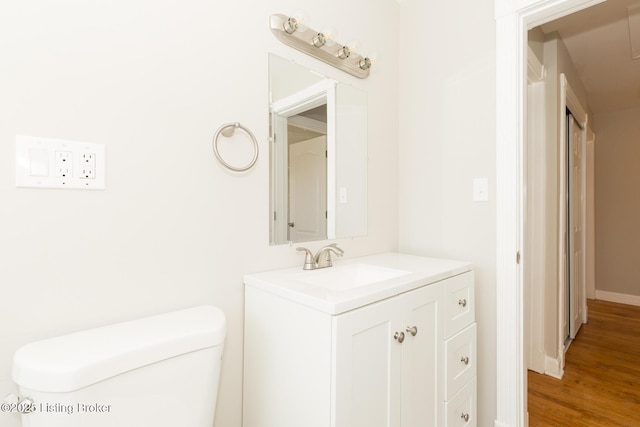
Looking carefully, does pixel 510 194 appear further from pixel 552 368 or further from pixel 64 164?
pixel 64 164

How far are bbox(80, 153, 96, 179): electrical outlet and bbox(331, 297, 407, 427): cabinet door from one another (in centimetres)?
78

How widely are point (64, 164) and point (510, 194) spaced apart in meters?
1.64

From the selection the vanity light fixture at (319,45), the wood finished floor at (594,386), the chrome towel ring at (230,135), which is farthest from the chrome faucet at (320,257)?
the wood finished floor at (594,386)

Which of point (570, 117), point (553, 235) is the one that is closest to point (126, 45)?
point (553, 235)

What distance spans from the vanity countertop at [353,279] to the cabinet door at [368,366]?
4 centimetres

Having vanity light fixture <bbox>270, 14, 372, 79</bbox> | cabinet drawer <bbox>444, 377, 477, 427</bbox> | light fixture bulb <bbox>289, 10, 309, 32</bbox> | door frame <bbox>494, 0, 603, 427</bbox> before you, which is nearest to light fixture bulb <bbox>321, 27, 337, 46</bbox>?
vanity light fixture <bbox>270, 14, 372, 79</bbox>

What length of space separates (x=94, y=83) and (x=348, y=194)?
110 centimetres

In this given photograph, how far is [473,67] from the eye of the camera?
1596 mm

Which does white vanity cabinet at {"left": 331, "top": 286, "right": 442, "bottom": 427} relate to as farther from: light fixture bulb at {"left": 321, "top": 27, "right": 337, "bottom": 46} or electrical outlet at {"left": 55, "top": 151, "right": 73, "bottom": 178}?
light fixture bulb at {"left": 321, "top": 27, "right": 337, "bottom": 46}

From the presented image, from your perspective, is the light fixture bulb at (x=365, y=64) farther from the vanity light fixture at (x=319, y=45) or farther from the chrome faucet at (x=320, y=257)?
the chrome faucet at (x=320, y=257)

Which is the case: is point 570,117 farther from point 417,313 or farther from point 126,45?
point 126,45

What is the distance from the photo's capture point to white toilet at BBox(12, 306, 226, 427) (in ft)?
2.23

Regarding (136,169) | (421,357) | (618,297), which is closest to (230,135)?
(136,169)

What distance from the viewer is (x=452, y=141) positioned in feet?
5.48
